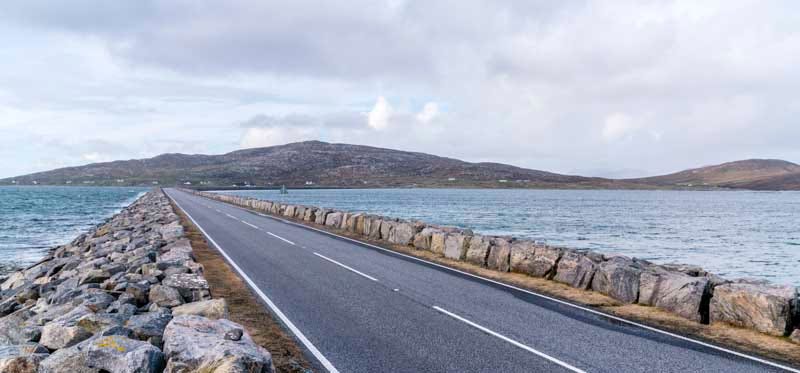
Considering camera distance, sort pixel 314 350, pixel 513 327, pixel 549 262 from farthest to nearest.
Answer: pixel 549 262
pixel 513 327
pixel 314 350

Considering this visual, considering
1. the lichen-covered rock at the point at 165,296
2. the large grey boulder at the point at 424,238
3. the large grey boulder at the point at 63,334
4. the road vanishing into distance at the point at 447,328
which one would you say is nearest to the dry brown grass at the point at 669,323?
the road vanishing into distance at the point at 447,328

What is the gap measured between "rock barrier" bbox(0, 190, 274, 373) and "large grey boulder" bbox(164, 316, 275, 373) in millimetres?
12

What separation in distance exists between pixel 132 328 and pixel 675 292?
10.9 metres

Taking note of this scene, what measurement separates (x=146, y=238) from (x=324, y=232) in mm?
9745

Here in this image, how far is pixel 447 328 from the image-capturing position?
1051 cm

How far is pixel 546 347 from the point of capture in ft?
30.9

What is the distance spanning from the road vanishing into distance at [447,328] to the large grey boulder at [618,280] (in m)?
1.65

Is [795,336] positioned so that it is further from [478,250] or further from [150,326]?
[150,326]

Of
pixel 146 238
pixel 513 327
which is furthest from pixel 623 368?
pixel 146 238

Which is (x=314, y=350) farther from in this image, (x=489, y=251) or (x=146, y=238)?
(x=146, y=238)

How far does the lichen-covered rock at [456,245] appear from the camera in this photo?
20.8 metres

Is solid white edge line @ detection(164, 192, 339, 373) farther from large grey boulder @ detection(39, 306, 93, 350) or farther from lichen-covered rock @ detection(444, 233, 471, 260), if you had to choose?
lichen-covered rock @ detection(444, 233, 471, 260)

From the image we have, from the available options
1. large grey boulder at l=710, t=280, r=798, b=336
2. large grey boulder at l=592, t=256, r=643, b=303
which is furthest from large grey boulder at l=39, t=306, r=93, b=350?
large grey boulder at l=710, t=280, r=798, b=336

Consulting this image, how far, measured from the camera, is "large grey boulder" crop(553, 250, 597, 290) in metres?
15.5
